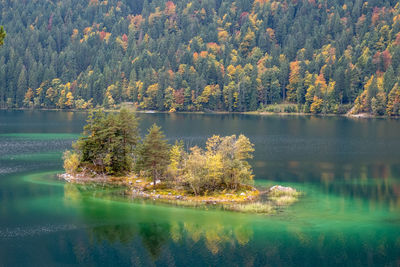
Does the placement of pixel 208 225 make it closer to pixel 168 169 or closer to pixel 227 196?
pixel 227 196

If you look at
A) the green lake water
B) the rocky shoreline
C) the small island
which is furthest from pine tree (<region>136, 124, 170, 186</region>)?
the green lake water

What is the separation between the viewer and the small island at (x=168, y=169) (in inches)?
2751

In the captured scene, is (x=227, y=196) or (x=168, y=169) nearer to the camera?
(x=227, y=196)

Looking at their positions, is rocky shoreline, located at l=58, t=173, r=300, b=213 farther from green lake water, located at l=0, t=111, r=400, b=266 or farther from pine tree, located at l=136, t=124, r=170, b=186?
pine tree, located at l=136, t=124, r=170, b=186

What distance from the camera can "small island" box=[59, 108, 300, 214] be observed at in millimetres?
69875

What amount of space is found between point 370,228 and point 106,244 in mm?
29749

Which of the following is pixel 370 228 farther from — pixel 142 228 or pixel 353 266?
pixel 142 228

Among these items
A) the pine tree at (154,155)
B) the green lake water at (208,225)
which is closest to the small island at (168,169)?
the pine tree at (154,155)

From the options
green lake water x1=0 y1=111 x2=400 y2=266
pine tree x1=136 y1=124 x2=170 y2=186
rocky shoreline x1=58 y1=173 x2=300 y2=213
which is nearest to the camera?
green lake water x1=0 y1=111 x2=400 y2=266

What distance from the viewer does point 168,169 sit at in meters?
76.2

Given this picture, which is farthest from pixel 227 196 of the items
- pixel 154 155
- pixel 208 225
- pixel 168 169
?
pixel 154 155

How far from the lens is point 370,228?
58031mm

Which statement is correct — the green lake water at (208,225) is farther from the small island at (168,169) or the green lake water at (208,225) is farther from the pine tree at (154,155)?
the pine tree at (154,155)

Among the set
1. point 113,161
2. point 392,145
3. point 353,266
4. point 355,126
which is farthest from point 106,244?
point 355,126
